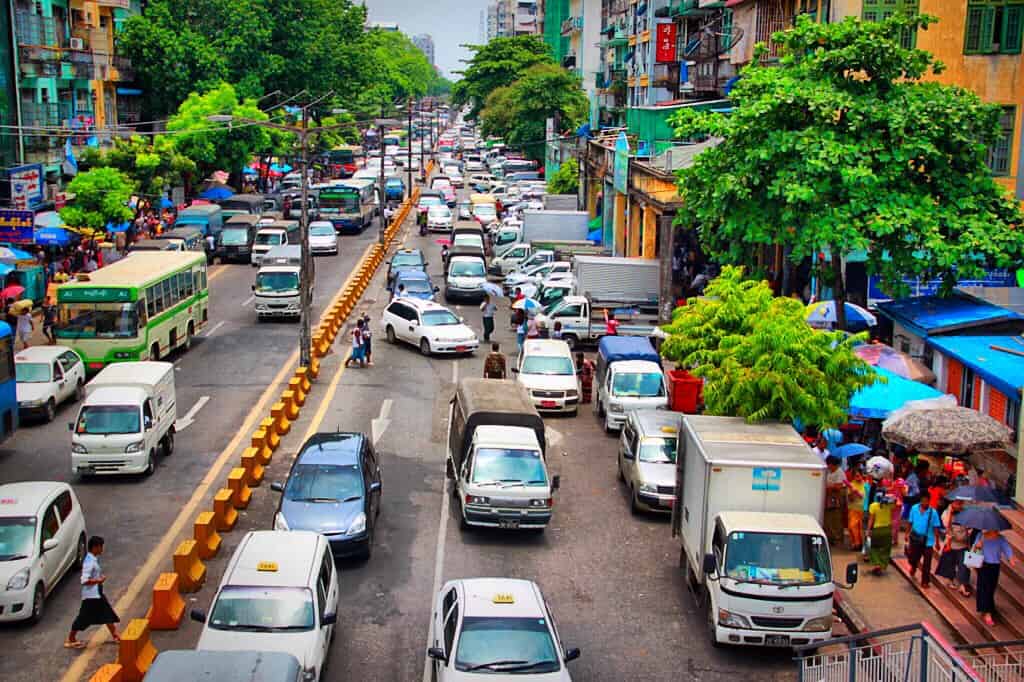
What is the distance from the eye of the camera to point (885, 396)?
23.5 m

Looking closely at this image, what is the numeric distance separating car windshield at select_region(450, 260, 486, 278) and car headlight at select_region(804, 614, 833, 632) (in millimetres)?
32306

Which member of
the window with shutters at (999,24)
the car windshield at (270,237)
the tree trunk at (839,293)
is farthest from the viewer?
the car windshield at (270,237)

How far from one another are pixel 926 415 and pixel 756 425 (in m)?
3.20

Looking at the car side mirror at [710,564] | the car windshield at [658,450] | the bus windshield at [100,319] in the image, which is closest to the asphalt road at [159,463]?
the bus windshield at [100,319]

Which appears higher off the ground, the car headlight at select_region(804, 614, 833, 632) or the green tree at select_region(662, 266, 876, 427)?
the green tree at select_region(662, 266, 876, 427)

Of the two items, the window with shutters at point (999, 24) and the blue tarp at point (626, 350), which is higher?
the window with shutters at point (999, 24)

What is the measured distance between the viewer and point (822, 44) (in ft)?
89.0

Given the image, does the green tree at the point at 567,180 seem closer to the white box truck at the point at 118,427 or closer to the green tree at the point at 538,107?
the green tree at the point at 538,107

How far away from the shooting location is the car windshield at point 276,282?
41.3 metres

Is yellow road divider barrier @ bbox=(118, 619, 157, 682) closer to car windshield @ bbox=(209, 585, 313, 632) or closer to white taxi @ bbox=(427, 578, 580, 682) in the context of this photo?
car windshield @ bbox=(209, 585, 313, 632)

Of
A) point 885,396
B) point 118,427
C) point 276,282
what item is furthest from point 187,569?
point 276,282

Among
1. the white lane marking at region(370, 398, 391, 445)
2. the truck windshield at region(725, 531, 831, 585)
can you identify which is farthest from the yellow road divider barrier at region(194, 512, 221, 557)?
the truck windshield at region(725, 531, 831, 585)

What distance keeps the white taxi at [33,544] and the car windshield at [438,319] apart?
19197 mm

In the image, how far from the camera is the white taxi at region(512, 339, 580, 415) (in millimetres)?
29953
